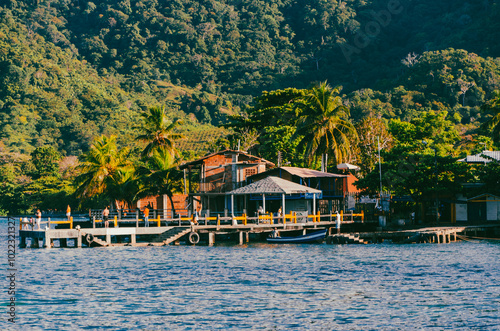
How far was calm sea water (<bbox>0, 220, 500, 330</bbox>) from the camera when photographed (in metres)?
27.3

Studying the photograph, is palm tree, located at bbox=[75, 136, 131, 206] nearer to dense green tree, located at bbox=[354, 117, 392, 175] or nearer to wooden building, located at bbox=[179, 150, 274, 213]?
wooden building, located at bbox=[179, 150, 274, 213]

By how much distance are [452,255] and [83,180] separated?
Answer: 45.8 meters

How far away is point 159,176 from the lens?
74.4 meters

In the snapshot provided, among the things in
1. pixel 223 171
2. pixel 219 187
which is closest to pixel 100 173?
pixel 219 187

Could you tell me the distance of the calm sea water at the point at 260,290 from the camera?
2731 centimetres

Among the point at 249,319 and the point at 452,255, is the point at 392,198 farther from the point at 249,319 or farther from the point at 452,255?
the point at 249,319


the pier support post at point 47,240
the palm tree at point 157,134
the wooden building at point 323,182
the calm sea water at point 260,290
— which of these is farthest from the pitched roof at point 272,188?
the palm tree at point 157,134

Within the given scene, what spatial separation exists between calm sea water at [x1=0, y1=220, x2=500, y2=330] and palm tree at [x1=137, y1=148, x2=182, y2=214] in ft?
68.1

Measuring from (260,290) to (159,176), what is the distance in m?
41.6

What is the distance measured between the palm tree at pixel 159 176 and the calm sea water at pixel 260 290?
68.1ft

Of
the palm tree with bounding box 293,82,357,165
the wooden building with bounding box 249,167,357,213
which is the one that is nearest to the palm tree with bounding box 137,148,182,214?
the wooden building with bounding box 249,167,357,213

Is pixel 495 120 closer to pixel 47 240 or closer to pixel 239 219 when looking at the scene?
pixel 239 219

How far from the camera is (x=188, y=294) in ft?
109

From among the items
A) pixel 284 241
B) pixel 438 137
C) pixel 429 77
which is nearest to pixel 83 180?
pixel 284 241
